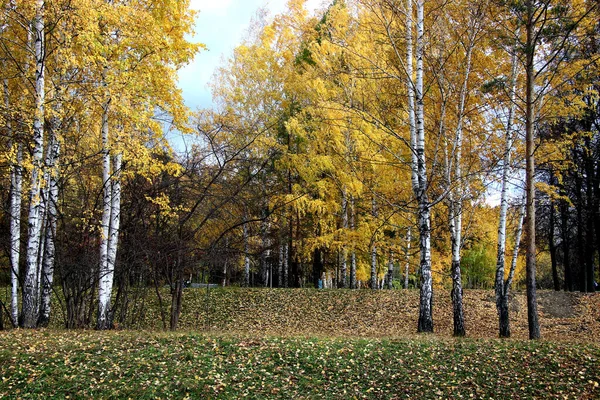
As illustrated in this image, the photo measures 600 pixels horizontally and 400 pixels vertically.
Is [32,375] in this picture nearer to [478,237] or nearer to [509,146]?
[509,146]

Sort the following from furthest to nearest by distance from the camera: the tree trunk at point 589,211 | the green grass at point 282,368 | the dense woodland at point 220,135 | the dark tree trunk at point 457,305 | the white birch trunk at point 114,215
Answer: the tree trunk at point 589,211, the dark tree trunk at point 457,305, the white birch trunk at point 114,215, the dense woodland at point 220,135, the green grass at point 282,368

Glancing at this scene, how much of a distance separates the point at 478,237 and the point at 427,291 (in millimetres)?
4762

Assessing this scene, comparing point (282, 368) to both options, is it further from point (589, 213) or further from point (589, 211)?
point (589, 213)

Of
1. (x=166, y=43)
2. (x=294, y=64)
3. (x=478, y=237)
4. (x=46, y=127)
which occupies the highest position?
(x=294, y=64)

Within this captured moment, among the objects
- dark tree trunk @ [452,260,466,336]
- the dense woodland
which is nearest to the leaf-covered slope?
the dense woodland

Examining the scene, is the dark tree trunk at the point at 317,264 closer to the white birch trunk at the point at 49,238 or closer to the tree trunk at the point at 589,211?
the tree trunk at the point at 589,211

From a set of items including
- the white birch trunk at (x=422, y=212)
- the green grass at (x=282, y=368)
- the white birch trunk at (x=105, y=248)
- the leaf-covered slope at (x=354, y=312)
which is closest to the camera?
the green grass at (x=282, y=368)

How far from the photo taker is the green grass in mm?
5141

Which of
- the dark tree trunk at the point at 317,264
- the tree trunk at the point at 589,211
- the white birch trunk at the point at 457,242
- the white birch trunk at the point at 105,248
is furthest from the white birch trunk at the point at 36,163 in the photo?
the tree trunk at the point at 589,211

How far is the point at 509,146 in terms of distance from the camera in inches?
376

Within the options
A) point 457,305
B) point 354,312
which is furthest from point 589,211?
point 457,305

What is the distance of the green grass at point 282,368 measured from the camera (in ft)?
16.9

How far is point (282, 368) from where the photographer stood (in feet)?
19.0

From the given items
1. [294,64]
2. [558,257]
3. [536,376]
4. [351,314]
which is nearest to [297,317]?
[351,314]
